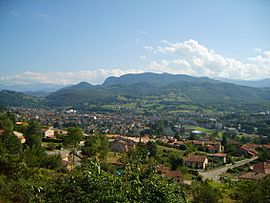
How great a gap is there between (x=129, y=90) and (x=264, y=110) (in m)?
93.2

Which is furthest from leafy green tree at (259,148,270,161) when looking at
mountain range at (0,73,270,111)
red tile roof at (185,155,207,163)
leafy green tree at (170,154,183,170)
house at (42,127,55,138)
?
mountain range at (0,73,270,111)

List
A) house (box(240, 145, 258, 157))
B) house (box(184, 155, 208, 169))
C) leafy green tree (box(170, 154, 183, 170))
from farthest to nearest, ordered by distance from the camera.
Result: house (box(240, 145, 258, 157)), house (box(184, 155, 208, 169)), leafy green tree (box(170, 154, 183, 170))

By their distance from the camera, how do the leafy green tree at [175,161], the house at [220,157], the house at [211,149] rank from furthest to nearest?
1. the house at [211,149]
2. the house at [220,157]
3. the leafy green tree at [175,161]

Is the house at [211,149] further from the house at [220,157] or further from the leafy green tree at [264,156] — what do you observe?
the leafy green tree at [264,156]

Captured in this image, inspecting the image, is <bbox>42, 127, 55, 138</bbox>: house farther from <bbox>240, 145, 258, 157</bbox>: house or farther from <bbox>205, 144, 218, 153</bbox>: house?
<bbox>240, 145, 258, 157</bbox>: house

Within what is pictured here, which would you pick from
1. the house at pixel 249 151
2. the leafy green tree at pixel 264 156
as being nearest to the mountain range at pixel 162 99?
the house at pixel 249 151

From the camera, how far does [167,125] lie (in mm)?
71500

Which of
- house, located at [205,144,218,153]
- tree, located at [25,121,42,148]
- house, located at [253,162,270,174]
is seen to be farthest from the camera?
house, located at [205,144,218,153]

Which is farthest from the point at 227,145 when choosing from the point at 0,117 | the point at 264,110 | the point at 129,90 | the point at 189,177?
the point at 129,90

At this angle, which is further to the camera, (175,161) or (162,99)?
(162,99)

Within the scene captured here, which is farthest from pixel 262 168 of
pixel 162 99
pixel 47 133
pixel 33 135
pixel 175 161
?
pixel 162 99

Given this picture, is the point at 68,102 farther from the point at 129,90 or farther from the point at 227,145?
the point at 227,145

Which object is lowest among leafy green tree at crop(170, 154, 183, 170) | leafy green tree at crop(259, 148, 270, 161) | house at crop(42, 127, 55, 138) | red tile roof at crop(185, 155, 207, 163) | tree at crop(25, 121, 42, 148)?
leafy green tree at crop(259, 148, 270, 161)

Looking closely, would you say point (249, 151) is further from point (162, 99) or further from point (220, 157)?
point (162, 99)
